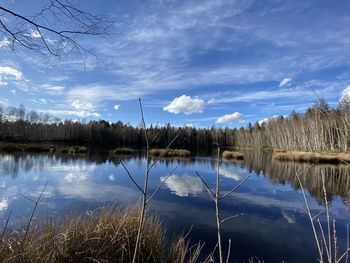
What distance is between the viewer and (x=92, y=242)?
235 inches

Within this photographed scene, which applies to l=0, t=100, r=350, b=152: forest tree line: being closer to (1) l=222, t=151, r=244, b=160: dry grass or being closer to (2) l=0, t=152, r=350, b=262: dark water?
(1) l=222, t=151, r=244, b=160: dry grass

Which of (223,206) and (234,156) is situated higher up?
(234,156)

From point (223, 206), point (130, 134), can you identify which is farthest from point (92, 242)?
point (130, 134)

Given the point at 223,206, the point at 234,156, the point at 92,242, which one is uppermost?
the point at 234,156

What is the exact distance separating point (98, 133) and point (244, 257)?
108905mm

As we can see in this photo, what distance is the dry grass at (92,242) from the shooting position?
199 inches

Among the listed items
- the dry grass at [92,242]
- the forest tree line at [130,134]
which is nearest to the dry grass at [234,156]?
the forest tree line at [130,134]

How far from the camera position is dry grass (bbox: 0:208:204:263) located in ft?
16.6

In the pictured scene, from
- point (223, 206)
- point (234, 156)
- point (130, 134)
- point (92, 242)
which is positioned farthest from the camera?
point (130, 134)

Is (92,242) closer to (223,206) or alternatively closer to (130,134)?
(223,206)

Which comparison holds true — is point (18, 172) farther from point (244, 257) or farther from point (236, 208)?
point (244, 257)

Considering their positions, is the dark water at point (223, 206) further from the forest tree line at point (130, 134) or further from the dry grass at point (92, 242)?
the forest tree line at point (130, 134)

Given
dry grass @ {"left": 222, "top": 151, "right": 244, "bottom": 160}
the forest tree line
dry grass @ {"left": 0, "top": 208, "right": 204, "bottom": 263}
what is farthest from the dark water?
the forest tree line

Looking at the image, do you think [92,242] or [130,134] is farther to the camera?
[130,134]
